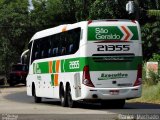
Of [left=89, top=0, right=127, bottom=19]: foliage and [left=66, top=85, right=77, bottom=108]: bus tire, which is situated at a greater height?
[left=89, top=0, right=127, bottom=19]: foliage

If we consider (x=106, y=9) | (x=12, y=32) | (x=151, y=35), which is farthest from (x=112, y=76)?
(x=12, y=32)

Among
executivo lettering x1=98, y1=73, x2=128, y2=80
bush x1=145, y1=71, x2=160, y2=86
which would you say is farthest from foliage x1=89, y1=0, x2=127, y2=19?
executivo lettering x1=98, y1=73, x2=128, y2=80

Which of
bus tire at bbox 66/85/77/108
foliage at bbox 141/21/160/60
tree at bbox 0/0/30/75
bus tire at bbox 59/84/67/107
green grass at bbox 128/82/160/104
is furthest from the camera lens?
tree at bbox 0/0/30/75

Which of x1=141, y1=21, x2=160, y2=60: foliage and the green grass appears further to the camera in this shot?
x1=141, y1=21, x2=160, y2=60: foliage

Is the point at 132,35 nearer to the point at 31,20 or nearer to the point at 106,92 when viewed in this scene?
the point at 106,92

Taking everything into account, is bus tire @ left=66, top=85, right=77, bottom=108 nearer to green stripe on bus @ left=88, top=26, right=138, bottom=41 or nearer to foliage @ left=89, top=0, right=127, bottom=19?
green stripe on bus @ left=88, top=26, right=138, bottom=41

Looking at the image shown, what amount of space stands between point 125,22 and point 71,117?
5.91 m

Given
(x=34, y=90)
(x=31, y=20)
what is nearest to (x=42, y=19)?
(x=31, y=20)

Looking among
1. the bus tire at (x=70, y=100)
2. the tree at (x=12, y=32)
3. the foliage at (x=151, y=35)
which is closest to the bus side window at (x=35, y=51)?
the bus tire at (x=70, y=100)

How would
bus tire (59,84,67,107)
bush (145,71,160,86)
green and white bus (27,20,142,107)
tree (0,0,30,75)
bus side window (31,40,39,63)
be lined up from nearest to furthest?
green and white bus (27,20,142,107) → bus tire (59,84,67,107) → bus side window (31,40,39,63) → bush (145,71,160,86) → tree (0,0,30,75)

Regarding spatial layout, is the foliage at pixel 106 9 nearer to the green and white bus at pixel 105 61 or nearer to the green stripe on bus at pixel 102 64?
the green and white bus at pixel 105 61

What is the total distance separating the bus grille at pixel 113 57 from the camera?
22.2 m

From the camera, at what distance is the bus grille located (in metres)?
22.2

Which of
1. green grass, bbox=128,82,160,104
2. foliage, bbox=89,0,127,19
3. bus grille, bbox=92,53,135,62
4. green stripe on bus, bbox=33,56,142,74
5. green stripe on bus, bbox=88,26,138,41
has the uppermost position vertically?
Result: foliage, bbox=89,0,127,19
